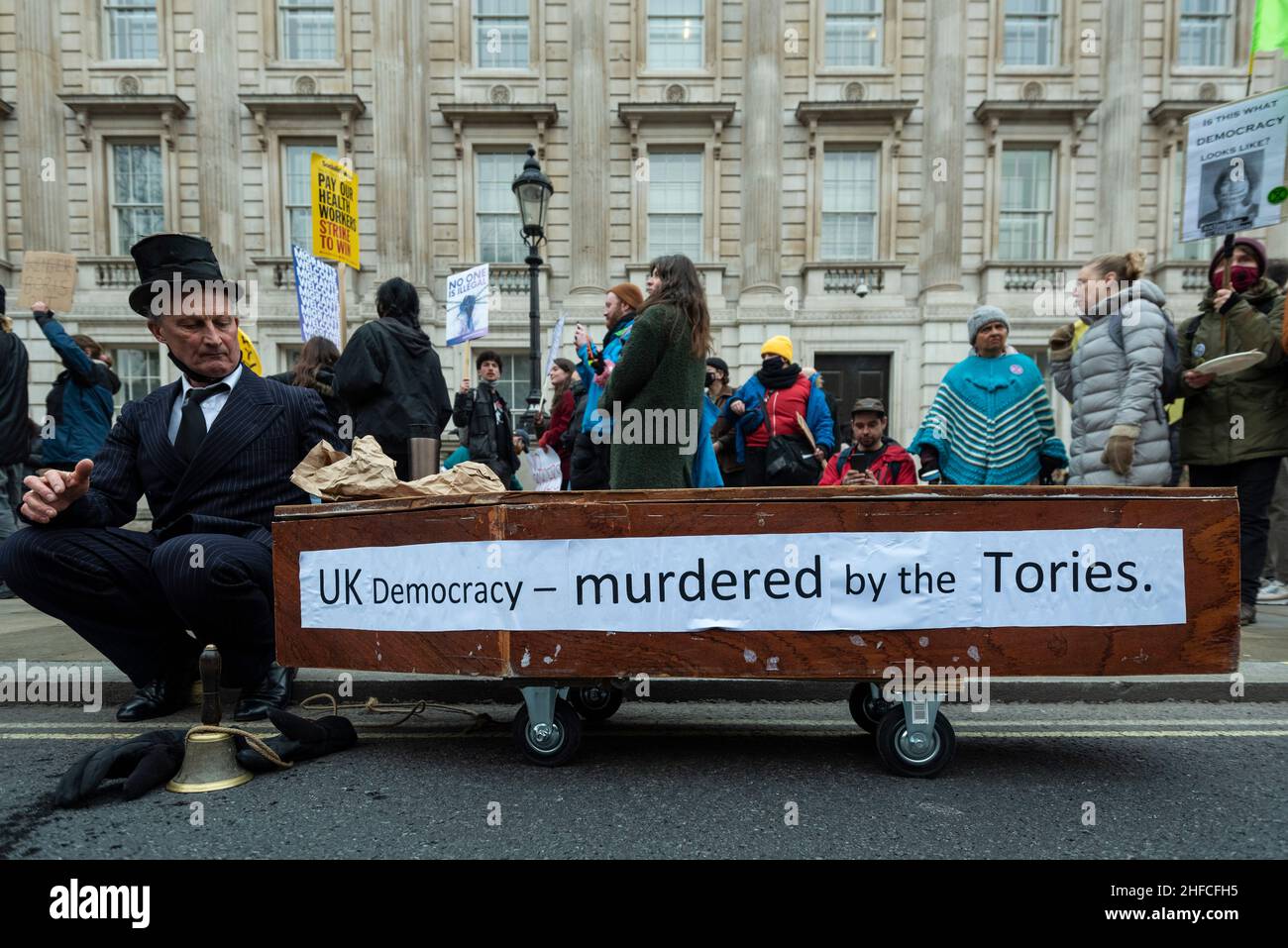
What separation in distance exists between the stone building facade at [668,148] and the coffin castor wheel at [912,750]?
12.1 meters

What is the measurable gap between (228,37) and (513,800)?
16929mm

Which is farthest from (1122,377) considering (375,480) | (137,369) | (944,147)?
(137,369)

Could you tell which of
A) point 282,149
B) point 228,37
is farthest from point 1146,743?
point 228,37

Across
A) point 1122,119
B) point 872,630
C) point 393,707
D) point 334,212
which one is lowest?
point 393,707

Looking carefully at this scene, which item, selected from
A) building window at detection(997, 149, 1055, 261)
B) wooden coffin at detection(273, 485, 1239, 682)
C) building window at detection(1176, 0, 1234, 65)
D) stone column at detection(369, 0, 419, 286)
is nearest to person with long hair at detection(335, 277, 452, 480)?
wooden coffin at detection(273, 485, 1239, 682)

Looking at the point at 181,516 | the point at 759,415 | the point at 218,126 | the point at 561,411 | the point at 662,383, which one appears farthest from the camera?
the point at 218,126

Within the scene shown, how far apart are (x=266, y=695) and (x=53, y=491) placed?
121 cm

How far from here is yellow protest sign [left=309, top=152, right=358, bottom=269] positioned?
6.57 metres

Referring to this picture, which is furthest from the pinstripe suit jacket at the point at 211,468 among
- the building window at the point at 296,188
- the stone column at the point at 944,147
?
the stone column at the point at 944,147

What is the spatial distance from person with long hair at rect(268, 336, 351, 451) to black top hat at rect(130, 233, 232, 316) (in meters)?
1.73

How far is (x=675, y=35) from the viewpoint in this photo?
14.7 metres

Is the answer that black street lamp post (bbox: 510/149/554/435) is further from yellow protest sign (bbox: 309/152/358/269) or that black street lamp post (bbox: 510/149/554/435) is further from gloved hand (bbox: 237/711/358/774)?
gloved hand (bbox: 237/711/358/774)

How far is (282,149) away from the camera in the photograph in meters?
14.8

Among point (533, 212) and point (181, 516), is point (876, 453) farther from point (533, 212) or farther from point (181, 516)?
point (533, 212)
